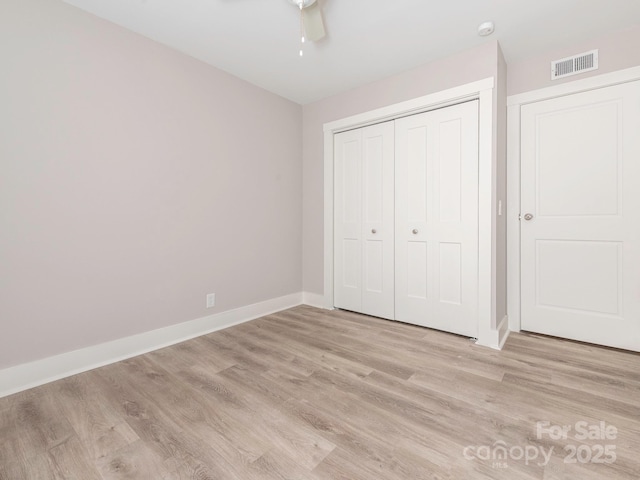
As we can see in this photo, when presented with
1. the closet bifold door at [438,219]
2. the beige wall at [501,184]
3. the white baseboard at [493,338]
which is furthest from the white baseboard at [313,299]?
the beige wall at [501,184]

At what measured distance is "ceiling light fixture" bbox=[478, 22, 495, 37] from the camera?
7.06 ft

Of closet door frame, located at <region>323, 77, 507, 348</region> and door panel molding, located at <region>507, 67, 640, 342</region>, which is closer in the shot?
closet door frame, located at <region>323, 77, 507, 348</region>

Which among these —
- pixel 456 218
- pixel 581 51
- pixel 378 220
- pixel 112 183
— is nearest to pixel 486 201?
pixel 456 218

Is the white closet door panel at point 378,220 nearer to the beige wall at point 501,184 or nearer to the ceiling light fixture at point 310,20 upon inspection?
the beige wall at point 501,184

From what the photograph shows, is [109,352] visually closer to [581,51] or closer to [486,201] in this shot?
[486,201]

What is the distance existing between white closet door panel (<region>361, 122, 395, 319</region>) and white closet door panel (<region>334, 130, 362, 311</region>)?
0.21ft

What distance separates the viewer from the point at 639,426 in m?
1.43

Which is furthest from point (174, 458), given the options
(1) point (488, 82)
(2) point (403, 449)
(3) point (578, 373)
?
(1) point (488, 82)

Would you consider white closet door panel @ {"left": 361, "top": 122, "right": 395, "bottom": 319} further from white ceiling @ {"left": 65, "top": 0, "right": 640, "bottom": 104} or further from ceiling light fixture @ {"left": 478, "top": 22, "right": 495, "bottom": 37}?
ceiling light fixture @ {"left": 478, "top": 22, "right": 495, "bottom": 37}

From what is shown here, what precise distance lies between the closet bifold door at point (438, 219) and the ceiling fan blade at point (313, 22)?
3.83 feet

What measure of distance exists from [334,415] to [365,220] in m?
2.10

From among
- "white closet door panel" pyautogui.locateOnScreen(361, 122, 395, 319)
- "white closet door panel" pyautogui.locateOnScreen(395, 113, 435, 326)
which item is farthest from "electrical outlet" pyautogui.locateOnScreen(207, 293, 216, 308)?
"white closet door panel" pyautogui.locateOnScreen(395, 113, 435, 326)

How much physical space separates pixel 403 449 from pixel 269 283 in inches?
91.0

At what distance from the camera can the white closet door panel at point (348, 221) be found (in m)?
3.31
